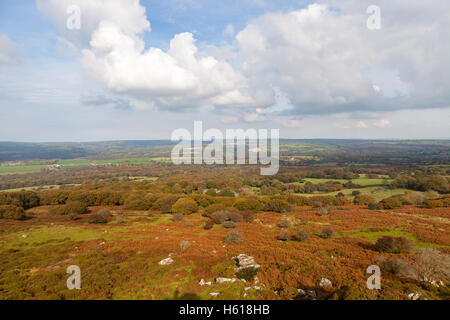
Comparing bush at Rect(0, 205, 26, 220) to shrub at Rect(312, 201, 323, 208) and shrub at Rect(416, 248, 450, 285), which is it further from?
shrub at Rect(312, 201, 323, 208)

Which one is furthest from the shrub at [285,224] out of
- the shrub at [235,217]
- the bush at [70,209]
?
the bush at [70,209]

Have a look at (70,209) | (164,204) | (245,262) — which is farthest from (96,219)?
(245,262)

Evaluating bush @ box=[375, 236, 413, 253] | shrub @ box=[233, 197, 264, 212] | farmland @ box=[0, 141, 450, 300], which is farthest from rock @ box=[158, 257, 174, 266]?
shrub @ box=[233, 197, 264, 212]

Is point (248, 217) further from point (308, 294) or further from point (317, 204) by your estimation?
point (308, 294)
